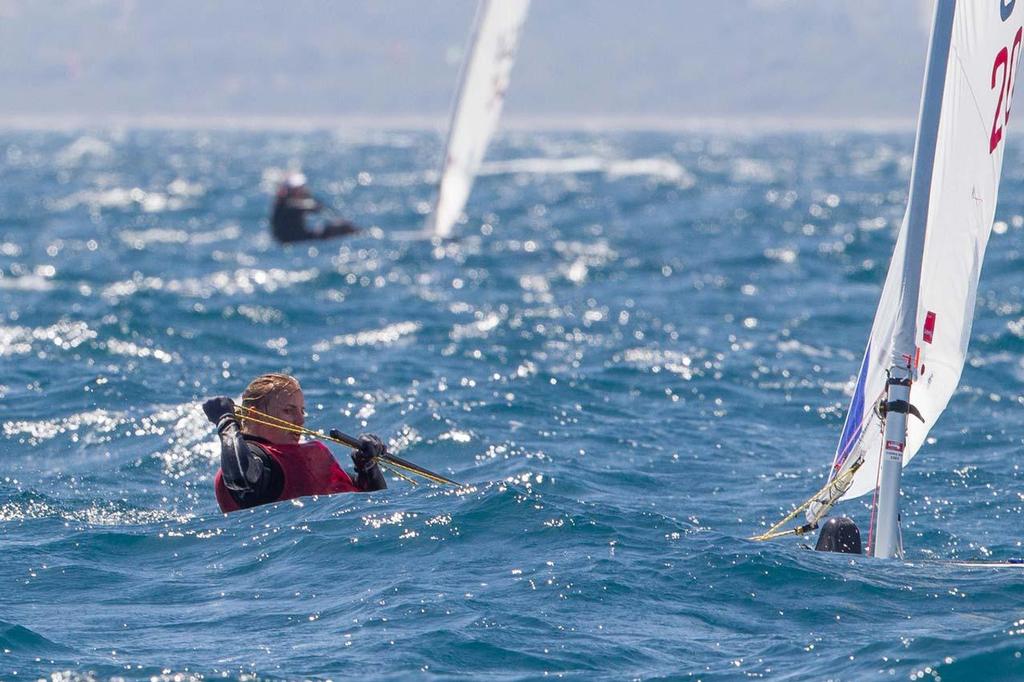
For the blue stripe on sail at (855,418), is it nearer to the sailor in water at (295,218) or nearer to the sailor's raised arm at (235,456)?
the sailor's raised arm at (235,456)

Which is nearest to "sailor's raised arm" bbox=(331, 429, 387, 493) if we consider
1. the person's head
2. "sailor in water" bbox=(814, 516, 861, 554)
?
the person's head

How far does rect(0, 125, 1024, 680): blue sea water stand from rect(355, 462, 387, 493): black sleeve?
0.70 ft

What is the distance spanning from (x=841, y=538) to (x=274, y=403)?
2.59 meters

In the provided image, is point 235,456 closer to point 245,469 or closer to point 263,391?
point 245,469

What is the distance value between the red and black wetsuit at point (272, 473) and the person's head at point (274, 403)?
2.4 inches

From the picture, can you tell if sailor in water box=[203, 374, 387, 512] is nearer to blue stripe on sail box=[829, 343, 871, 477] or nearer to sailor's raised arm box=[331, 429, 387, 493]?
sailor's raised arm box=[331, 429, 387, 493]

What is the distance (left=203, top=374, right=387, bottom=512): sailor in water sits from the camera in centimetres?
729

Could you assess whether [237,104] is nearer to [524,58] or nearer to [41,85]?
[41,85]

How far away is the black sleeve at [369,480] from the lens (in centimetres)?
781

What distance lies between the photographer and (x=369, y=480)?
7.85 metres

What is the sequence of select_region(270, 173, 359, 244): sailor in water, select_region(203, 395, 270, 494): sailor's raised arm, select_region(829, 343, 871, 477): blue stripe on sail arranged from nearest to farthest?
select_region(829, 343, 871, 477): blue stripe on sail
select_region(203, 395, 270, 494): sailor's raised arm
select_region(270, 173, 359, 244): sailor in water

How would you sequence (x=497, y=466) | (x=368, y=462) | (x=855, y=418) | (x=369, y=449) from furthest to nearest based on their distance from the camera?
(x=497, y=466) < (x=368, y=462) < (x=369, y=449) < (x=855, y=418)

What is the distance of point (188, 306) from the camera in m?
16.5

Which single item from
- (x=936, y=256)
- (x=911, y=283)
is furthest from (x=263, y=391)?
(x=936, y=256)
